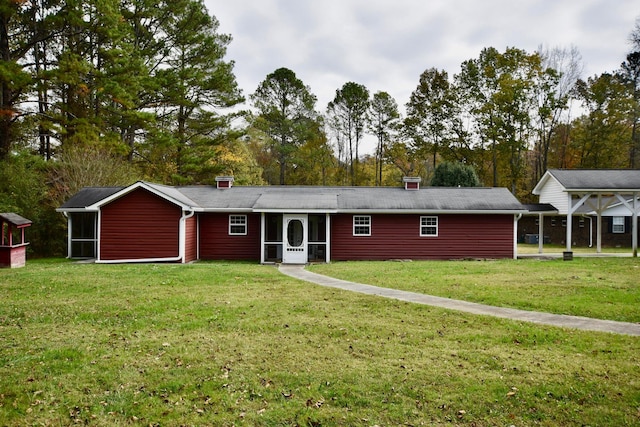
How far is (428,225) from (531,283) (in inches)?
363

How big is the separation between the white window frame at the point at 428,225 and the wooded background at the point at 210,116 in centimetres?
1371

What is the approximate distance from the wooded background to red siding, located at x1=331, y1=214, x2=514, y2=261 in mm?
13204

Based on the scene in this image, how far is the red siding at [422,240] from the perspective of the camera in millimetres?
22406

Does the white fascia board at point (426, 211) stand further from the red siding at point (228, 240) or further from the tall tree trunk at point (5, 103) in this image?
the tall tree trunk at point (5, 103)

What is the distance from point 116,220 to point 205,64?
1800cm

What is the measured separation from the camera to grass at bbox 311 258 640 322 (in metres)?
10.3

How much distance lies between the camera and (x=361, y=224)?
22.5m

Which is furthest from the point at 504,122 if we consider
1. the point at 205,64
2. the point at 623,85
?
the point at 205,64

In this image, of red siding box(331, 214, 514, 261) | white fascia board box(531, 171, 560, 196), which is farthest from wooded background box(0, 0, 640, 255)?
red siding box(331, 214, 514, 261)

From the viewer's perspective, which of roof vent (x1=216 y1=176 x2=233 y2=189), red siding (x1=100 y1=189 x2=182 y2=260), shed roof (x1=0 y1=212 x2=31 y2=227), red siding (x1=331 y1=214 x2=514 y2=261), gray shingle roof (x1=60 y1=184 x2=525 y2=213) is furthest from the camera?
roof vent (x1=216 y1=176 x2=233 y2=189)

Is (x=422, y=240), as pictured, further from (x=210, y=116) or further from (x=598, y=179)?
(x=210, y=116)

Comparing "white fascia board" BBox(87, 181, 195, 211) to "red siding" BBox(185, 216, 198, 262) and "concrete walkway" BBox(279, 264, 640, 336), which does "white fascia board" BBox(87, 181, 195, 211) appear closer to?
"red siding" BBox(185, 216, 198, 262)

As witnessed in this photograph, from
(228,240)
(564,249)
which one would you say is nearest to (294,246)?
(228,240)

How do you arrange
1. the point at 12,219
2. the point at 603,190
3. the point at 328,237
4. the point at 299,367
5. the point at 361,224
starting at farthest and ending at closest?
1. the point at 603,190
2. the point at 361,224
3. the point at 328,237
4. the point at 12,219
5. the point at 299,367
